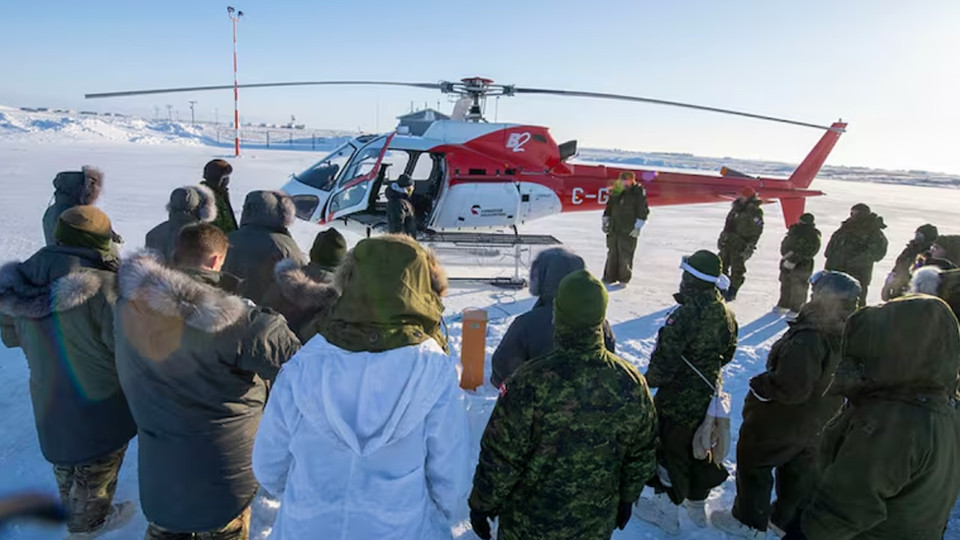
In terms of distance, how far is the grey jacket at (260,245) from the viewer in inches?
139

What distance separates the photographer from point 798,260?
7.14 m

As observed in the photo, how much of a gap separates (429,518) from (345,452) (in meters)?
0.38

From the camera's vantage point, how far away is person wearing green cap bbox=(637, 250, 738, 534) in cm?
280

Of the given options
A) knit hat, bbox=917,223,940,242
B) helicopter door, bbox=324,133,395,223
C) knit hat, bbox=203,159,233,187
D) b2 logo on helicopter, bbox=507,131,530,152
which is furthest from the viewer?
b2 logo on helicopter, bbox=507,131,530,152

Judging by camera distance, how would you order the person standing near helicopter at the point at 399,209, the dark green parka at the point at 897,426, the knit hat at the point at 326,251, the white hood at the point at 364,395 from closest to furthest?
1. the white hood at the point at 364,395
2. the dark green parka at the point at 897,426
3. the knit hat at the point at 326,251
4. the person standing near helicopter at the point at 399,209

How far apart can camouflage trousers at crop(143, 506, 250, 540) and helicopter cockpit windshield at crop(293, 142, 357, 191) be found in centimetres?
600

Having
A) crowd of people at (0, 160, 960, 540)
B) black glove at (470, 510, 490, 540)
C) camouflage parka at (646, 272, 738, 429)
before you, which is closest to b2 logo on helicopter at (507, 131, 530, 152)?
crowd of people at (0, 160, 960, 540)

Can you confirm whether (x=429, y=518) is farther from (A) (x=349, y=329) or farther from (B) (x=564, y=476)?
(A) (x=349, y=329)

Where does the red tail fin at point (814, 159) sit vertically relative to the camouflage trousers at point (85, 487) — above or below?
above

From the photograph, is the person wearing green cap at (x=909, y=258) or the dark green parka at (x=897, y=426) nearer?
the dark green parka at (x=897, y=426)

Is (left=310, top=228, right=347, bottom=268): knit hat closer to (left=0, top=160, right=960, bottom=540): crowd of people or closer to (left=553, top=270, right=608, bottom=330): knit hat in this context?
(left=0, top=160, right=960, bottom=540): crowd of people

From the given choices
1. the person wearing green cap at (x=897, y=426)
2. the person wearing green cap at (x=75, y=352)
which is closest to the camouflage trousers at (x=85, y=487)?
the person wearing green cap at (x=75, y=352)

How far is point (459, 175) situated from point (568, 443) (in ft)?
21.1

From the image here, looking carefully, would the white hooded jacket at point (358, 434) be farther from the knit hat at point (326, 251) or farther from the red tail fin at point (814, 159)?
the red tail fin at point (814, 159)
